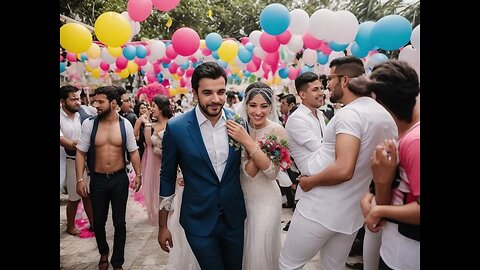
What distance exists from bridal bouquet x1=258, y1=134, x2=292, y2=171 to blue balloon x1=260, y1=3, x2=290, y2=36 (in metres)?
3.22

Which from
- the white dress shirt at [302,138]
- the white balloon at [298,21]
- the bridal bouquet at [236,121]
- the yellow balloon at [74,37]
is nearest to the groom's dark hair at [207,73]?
the bridal bouquet at [236,121]

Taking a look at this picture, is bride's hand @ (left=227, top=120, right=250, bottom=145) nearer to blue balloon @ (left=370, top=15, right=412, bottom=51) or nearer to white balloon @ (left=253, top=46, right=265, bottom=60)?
blue balloon @ (left=370, top=15, right=412, bottom=51)

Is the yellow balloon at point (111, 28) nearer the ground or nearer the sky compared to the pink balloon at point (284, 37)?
nearer the ground

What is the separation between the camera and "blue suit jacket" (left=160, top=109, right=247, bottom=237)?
2.51 m

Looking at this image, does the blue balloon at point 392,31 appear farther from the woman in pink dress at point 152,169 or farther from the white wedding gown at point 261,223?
the woman in pink dress at point 152,169

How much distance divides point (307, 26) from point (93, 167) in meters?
3.93

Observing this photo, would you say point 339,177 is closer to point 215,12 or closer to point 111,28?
point 111,28

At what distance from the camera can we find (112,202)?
12.7ft

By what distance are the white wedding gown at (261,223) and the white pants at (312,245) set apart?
16.4 inches

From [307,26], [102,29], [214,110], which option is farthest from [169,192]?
[307,26]

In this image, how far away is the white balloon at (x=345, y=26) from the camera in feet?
16.6

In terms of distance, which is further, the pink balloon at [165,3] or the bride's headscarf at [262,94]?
the pink balloon at [165,3]
